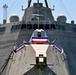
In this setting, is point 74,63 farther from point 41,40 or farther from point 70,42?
point 41,40

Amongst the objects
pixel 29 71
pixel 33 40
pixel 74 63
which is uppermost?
pixel 33 40

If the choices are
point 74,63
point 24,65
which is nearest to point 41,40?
point 24,65

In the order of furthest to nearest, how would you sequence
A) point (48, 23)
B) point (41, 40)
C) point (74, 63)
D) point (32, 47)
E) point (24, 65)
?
point (48, 23), point (74, 63), point (41, 40), point (32, 47), point (24, 65)

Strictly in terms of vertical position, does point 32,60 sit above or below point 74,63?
above

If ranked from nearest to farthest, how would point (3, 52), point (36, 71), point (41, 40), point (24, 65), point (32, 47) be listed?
point (36, 71)
point (24, 65)
point (32, 47)
point (41, 40)
point (3, 52)

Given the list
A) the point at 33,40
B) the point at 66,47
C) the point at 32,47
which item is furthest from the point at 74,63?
the point at 32,47

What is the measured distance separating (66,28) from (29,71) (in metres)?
28.2

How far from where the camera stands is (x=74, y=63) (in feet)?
112

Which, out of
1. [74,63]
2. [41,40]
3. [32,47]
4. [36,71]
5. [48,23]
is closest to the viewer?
[36,71]

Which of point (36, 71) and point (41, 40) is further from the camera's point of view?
point (41, 40)

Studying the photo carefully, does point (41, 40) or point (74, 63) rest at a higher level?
point (41, 40)

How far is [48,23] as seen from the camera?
39469mm

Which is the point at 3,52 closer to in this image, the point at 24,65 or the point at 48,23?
the point at 48,23

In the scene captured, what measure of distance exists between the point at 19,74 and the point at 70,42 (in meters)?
25.2
